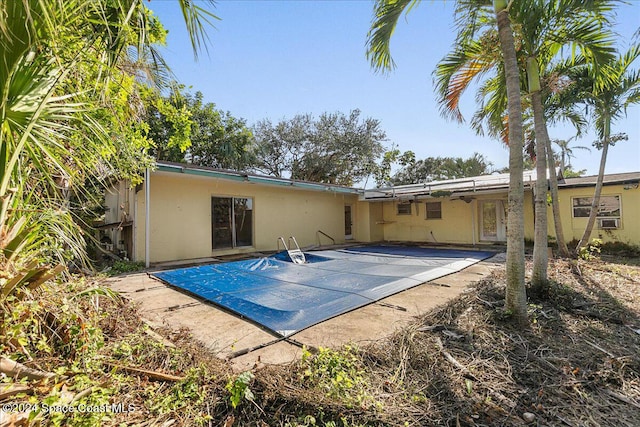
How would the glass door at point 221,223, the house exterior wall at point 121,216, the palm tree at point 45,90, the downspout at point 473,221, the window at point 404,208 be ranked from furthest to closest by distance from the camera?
1. the window at point 404,208
2. the downspout at point 473,221
3. the glass door at point 221,223
4. the house exterior wall at point 121,216
5. the palm tree at point 45,90

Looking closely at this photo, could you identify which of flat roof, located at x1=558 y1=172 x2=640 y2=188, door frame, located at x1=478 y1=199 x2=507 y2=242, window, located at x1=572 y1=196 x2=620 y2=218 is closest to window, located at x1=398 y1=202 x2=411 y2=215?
door frame, located at x1=478 y1=199 x2=507 y2=242

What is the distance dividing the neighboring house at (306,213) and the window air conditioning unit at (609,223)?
0.9 inches

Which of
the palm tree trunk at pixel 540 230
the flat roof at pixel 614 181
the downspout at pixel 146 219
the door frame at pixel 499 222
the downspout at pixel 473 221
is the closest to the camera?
the palm tree trunk at pixel 540 230

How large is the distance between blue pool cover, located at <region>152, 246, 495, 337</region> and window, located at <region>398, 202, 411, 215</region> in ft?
17.7

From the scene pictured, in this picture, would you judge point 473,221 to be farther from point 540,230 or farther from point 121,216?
point 121,216

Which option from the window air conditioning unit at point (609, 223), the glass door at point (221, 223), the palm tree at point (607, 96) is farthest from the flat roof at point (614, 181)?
the glass door at point (221, 223)

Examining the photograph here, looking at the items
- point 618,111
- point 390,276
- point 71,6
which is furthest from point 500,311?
point 618,111

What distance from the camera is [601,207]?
9211 millimetres

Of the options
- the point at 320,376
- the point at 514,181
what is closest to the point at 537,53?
the point at 514,181

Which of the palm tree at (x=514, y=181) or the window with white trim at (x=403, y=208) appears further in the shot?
the window with white trim at (x=403, y=208)

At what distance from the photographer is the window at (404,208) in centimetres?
1360

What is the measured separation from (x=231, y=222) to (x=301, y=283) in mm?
5262

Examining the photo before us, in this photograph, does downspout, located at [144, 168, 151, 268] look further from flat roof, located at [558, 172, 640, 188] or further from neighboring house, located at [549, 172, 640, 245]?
flat roof, located at [558, 172, 640, 188]

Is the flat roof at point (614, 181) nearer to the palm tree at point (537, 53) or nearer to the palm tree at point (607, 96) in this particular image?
the palm tree at point (607, 96)
